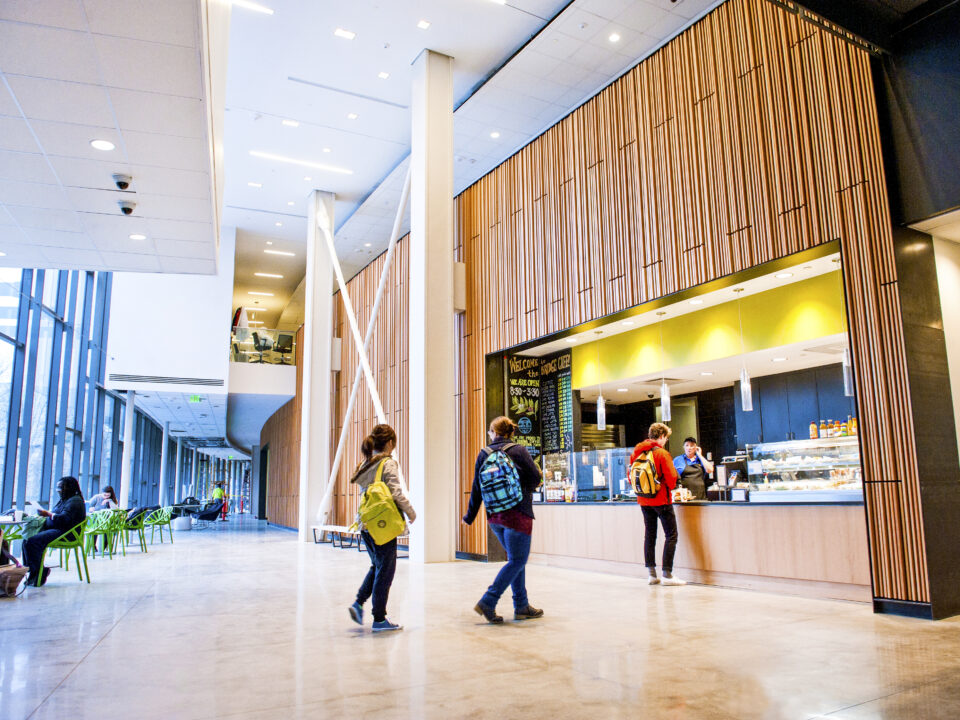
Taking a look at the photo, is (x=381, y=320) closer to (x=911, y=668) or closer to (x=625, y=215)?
(x=625, y=215)

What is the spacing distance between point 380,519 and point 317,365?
11.0m

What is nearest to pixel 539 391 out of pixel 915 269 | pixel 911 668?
pixel 915 269

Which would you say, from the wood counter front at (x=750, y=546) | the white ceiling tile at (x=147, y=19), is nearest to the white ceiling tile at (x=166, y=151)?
the white ceiling tile at (x=147, y=19)

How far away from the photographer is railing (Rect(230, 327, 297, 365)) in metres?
17.8

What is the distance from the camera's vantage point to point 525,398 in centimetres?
959

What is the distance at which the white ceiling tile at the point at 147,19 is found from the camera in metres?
3.87

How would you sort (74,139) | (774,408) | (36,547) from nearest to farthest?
(74,139) → (36,547) → (774,408)

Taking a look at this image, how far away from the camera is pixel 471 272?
10094mm

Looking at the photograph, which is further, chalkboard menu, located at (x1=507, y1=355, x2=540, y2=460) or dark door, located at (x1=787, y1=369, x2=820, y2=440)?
chalkboard menu, located at (x1=507, y1=355, x2=540, y2=460)

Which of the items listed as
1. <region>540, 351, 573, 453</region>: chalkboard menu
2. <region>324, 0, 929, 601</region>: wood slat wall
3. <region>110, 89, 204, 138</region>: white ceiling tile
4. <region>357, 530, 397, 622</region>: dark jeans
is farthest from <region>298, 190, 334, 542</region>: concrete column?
<region>357, 530, 397, 622</region>: dark jeans

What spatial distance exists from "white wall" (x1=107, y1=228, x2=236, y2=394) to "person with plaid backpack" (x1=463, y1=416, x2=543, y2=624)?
12048 mm

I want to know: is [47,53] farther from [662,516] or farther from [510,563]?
[662,516]

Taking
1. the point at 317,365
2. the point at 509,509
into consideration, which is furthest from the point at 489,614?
the point at 317,365

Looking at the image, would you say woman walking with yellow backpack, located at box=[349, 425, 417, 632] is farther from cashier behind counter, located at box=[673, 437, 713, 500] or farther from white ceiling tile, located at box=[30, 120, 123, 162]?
cashier behind counter, located at box=[673, 437, 713, 500]
